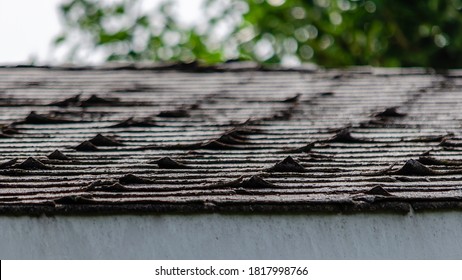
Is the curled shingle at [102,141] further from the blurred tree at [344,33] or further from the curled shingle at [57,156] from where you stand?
the blurred tree at [344,33]

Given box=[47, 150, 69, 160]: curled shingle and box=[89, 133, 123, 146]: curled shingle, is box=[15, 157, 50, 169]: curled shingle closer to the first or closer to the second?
box=[47, 150, 69, 160]: curled shingle

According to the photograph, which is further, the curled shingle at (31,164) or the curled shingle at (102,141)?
the curled shingle at (102,141)

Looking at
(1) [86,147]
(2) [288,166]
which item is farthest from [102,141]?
(2) [288,166]

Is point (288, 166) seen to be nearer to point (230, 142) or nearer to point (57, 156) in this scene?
point (230, 142)

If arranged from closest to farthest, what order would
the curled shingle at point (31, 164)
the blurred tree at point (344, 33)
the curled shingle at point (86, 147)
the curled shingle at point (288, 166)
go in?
the curled shingle at point (288, 166) → the curled shingle at point (31, 164) → the curled shingle at point (86, 147) → the blurred tree at point (344, 33)

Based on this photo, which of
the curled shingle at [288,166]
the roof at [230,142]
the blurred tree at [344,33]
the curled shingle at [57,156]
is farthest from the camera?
the blurred tree at [344,33]

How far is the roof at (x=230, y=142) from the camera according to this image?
12.5 ft

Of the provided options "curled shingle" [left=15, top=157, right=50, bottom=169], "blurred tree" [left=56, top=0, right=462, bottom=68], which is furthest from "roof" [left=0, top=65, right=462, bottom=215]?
"blurred tree" [left=56, top=0, right=462, bottom=68]

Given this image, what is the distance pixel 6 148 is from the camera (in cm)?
494

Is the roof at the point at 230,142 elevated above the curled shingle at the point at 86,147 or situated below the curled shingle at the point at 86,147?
below

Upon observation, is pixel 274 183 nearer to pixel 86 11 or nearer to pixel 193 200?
pixel 193 200

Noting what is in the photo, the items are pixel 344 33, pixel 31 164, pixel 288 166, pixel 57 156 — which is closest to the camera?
pixel 288 166

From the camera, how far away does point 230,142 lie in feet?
16.2

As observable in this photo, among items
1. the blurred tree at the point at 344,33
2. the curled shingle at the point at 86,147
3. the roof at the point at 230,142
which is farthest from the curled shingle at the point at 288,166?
the blurred tree at the point at 344,33
